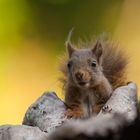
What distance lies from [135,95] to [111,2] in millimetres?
3209

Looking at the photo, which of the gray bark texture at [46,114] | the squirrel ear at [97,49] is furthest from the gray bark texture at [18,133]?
the squirrel ear at [97,49]

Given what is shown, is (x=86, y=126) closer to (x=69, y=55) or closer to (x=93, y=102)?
(x=93, y=102)

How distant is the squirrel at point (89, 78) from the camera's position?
2.08 m

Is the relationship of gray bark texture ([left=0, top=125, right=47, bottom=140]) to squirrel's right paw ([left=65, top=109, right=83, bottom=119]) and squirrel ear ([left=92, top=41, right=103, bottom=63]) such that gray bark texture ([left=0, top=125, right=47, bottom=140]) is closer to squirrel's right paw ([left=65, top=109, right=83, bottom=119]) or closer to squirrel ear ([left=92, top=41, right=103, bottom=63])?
squirrel's right paw ([left=65, top=109, right=83, bottom=119])

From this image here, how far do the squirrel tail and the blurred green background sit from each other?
5.53ft

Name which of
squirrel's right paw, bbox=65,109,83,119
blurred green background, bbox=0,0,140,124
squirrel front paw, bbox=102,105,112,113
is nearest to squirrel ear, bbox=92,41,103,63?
squirrel's right paw, bbox=65,109,83,119

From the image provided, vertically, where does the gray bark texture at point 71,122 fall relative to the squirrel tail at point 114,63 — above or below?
below

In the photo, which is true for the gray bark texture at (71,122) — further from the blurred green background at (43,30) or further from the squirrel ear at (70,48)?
the blurred green background at (43,30)

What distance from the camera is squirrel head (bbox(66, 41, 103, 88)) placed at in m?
2.09

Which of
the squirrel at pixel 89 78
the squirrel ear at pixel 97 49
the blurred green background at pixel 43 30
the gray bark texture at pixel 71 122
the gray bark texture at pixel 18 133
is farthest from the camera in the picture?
the blurred green background at pixel 43 30

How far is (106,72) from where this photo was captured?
2410 millimetres

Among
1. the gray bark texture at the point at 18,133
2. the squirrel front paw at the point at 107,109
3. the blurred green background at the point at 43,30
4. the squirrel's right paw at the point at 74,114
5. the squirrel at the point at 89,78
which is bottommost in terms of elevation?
the gray bark texture at the point at 18,133

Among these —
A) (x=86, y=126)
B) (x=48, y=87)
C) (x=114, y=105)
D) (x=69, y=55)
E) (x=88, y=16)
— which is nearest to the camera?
(x=86, y=126)

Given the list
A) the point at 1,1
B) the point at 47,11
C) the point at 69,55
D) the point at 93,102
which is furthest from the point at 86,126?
the point at 47,11
